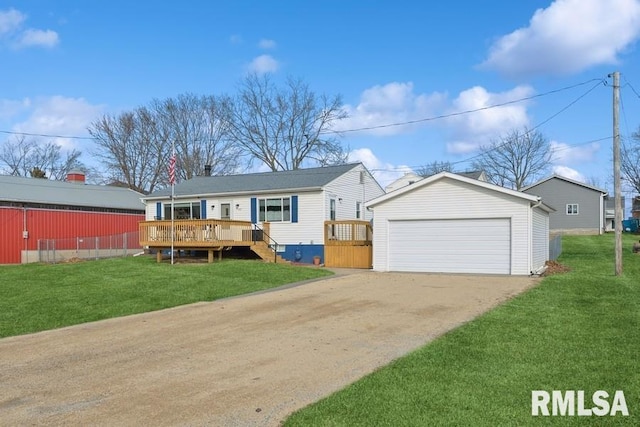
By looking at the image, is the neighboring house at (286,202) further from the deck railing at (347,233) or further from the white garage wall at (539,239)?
the white garage wall at (539,239)

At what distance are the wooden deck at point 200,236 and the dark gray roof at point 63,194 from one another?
8.64 meters

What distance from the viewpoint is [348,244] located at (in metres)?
22.5

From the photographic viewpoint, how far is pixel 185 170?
152 feet

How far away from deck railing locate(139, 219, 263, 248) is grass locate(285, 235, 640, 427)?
46.5 feet

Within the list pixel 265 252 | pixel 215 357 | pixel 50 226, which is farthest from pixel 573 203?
pixel 215 357

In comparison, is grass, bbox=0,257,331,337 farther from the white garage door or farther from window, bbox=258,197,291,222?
window, bbox=258,197,291,222

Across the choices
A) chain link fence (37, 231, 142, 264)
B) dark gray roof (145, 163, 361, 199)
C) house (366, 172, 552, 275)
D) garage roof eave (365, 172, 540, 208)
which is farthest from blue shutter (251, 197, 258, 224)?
chain link fence (37, 231, 142, 264)

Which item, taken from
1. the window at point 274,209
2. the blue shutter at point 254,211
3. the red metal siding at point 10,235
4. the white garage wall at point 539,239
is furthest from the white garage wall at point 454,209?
the red metal siding at point 10,235

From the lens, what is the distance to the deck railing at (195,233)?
21734mm

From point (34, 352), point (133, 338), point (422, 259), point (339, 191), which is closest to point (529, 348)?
point (133, 338)

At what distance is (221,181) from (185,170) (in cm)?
1908

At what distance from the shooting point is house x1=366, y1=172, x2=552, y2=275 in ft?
60.0

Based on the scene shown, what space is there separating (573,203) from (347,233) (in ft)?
99.6

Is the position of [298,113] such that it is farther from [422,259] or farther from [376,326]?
[376,326]
